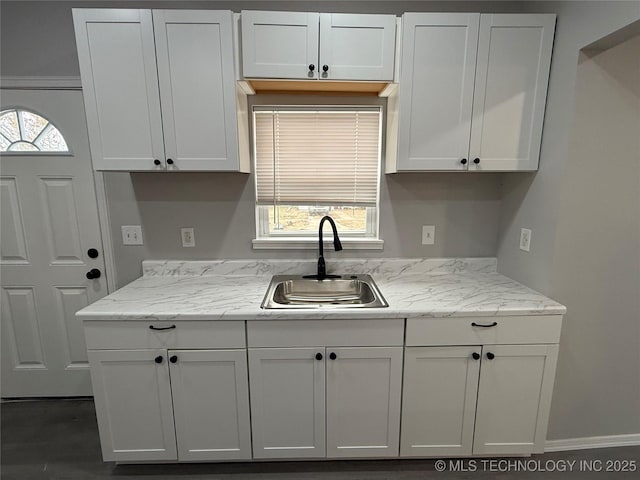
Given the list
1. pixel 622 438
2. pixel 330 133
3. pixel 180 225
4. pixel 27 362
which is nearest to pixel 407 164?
pixel 330 133

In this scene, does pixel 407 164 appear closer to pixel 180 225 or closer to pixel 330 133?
pixel 330 133

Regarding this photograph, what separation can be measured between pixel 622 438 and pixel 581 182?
60.4 inches

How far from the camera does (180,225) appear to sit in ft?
6.19

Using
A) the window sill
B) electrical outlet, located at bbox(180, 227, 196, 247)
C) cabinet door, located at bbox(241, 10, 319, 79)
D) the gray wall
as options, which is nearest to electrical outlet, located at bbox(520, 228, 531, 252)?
the gray wall

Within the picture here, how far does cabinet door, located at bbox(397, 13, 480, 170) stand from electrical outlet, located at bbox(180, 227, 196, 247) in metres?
1.32

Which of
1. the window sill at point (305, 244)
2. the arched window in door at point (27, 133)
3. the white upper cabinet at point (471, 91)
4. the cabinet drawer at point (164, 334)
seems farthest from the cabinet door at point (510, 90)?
the arched window in door at point (27, 133)

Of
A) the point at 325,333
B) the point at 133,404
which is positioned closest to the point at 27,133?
the point at 133,404

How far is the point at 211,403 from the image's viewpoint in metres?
1.47

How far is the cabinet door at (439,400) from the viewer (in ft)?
4.74

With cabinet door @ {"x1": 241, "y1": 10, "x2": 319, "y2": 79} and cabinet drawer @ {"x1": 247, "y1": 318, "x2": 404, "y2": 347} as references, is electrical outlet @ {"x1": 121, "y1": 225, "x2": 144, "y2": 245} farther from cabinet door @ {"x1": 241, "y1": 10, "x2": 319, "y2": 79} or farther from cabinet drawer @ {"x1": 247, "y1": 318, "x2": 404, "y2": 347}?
cabinet door @ {"x1": 241, "y1": 10, "x2": 319, "y2": 79}

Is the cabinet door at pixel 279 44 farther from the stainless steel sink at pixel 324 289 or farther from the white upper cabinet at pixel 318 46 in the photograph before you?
the stainless steel sink at pixel 324 289

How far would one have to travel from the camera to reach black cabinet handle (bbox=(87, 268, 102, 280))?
194 centimetres

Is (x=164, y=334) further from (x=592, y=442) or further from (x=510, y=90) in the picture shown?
(x=592, y=442)

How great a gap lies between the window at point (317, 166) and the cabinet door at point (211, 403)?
32.5 inches
